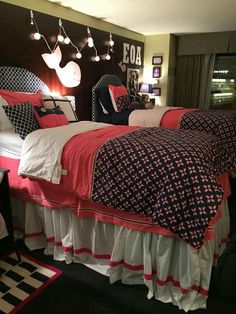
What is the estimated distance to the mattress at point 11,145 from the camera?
2145 millimetres

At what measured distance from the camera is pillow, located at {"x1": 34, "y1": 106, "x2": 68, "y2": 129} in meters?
2.32

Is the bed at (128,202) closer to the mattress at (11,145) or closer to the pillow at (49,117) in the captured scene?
the mattress at (11,145)

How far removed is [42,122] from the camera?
232cm

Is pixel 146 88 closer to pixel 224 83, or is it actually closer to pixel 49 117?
pixel 224 83

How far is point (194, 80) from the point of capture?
6.04 metres

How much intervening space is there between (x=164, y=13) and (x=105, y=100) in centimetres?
165

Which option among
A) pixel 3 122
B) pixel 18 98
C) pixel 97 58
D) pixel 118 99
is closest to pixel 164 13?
pixel 97 58

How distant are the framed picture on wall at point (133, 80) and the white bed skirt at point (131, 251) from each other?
3.94 metres

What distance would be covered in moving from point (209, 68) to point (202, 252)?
5245mm

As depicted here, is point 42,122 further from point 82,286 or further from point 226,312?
point 226,312

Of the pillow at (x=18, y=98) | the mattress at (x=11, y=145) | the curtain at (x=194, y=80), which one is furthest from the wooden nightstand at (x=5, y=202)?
the curtain at (x=194, y=80)

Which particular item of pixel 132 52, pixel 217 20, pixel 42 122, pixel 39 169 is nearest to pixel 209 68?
pixel 217 20

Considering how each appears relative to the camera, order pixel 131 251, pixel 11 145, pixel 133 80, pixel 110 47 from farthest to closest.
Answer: pixel 133 80
pixel 110 47
pixel 11 145
pixel 131 251

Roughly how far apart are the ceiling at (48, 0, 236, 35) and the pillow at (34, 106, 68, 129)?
78.4 inches
